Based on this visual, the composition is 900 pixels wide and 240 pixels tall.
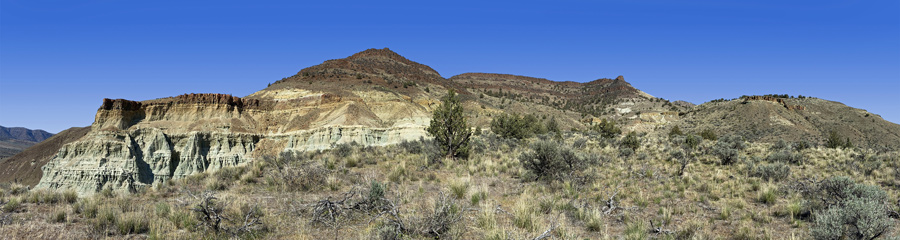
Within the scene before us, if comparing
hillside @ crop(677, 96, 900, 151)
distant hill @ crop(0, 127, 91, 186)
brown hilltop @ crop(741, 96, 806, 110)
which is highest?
brown hilltop @ crop(741, 96, 806, 110)

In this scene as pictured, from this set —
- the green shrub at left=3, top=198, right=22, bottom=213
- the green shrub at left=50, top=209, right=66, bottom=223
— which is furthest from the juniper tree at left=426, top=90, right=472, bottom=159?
the green shrub at left=3, top=198, right=22, bottom=213

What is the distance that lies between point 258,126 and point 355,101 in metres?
12.6

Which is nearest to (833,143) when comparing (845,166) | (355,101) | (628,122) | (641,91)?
(845,166)

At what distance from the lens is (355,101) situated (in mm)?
46594

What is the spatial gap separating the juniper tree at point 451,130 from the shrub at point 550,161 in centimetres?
468


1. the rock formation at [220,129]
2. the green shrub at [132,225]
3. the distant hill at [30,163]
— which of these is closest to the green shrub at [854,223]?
Answer: the green shrub at [132,225]

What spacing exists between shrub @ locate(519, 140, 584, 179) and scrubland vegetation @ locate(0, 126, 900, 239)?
0.04 metres

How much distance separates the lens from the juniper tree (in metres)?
15.2

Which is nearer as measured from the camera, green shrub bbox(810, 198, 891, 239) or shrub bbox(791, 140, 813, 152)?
green shrub bbox(810, 198, 891, 239)

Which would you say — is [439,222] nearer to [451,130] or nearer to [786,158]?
[451,130]

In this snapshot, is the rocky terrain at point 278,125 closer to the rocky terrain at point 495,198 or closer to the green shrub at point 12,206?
the rocky terrain at point 495,198

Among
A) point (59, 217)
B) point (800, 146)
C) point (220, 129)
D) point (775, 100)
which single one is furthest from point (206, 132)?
point (775, 100)

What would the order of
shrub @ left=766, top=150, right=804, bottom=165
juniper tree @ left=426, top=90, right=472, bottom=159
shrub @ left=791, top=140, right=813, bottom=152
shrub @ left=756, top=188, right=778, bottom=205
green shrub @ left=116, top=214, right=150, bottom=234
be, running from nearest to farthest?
green shrub @ left=116, top=214, right=150, bottom=234 < shrub @ left=756, top=188, right=778, bottom=205 < shrub @ left=766, top=150, right=804, bottom=165 < juniper tree @ left=426, top=90, right=472, bottom=159 < shrub @ left=791, top=140, right=813, bottom=152

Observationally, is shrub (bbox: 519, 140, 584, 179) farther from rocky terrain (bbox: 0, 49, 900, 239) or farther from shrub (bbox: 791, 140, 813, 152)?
shrub (bbox: 791, 140, 813, 152)
